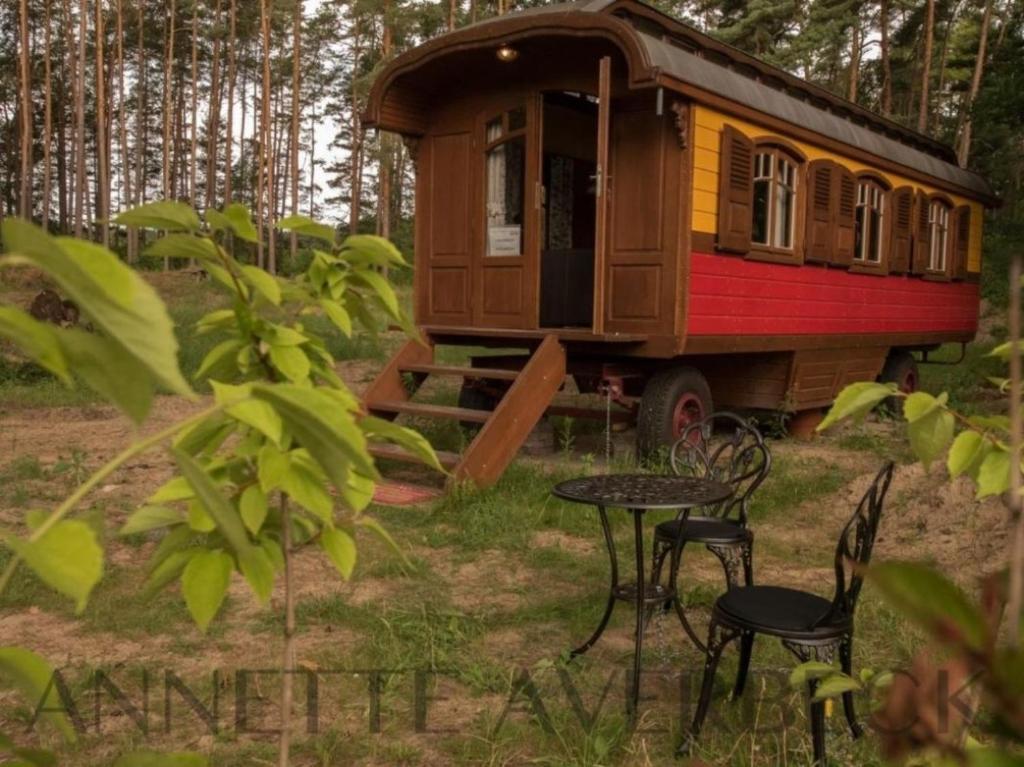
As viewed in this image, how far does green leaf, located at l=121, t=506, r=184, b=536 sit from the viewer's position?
985mm

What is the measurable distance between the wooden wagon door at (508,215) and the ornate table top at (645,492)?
3659 millimetres

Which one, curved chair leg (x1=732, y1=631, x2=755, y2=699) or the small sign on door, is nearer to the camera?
curved chair leg (x1=732, y1=631, x2=755, y2=699)

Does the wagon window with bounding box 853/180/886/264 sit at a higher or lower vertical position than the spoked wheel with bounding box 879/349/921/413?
higher

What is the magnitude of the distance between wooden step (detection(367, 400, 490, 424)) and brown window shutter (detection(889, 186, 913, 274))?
583 cm

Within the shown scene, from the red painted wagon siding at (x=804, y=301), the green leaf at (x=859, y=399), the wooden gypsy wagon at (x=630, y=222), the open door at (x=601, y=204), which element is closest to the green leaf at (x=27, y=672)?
the green leaf at (x=859, y=399)

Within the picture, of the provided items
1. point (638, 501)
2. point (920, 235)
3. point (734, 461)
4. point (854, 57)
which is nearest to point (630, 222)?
point (734, 461)

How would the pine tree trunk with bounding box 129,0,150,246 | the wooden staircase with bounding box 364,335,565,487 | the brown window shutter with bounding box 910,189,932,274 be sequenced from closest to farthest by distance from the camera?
1. the wooden staircase with bounding box 364,335,565,487
2. the brown window shutter with bounding box 910,189,932,274
3. the pine tree trunk with bounding box 129,0,150,246

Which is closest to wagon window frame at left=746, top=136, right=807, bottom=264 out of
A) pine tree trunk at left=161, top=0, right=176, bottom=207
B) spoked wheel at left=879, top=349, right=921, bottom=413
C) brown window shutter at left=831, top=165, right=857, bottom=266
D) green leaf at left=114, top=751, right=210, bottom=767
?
brown window shutter at left=831, top=165, right=857, bottom=266

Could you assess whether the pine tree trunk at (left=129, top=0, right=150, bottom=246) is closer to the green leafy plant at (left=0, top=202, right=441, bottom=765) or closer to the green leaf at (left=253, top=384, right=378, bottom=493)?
the green leafy plant at (left=0, top=202, right=441, bottom=765)

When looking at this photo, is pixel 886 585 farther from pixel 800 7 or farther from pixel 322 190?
pixel 322 190

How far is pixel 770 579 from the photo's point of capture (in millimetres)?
4500

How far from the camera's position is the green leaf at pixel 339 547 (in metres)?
1.15

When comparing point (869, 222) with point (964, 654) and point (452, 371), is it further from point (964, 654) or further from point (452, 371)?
point (964, 654)

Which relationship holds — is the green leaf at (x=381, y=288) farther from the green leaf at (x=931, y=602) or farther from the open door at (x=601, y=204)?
the open door at (x=601, y=204)
